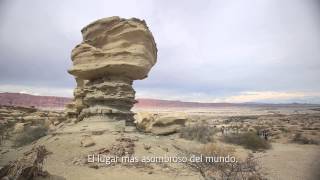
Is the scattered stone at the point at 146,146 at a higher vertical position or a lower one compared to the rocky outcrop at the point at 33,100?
lower

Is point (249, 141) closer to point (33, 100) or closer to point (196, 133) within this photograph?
point (196, 133)

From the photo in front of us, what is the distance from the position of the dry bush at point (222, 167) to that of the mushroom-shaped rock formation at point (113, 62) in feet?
13.7

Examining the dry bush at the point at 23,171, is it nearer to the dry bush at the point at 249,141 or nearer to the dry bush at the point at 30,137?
the dry bush at the point at 30,137

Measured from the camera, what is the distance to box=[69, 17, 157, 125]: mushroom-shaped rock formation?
15.0 metres

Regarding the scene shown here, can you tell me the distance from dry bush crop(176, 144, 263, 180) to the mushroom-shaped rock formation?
164 inches

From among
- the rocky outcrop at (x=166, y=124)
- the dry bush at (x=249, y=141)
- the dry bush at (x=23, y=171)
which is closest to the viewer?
the dry bush at (x=23, y=171)

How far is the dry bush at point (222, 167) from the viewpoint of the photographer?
28.6 ft

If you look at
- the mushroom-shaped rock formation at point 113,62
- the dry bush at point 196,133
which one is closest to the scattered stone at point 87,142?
the mushroom-shaped rock formation at point 113,62

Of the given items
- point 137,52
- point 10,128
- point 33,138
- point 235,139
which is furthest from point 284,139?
point 10,128

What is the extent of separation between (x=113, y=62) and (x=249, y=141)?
10.9 metres

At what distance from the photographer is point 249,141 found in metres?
20.7

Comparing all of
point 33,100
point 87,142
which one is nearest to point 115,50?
point 87,142

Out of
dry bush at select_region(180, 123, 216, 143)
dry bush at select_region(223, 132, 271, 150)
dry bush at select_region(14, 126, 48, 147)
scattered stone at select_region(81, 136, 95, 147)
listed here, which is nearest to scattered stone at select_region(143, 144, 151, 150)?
scattered stone at select_region(81, 136, 95, 147)

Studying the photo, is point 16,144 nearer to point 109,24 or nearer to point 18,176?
point 109,24
